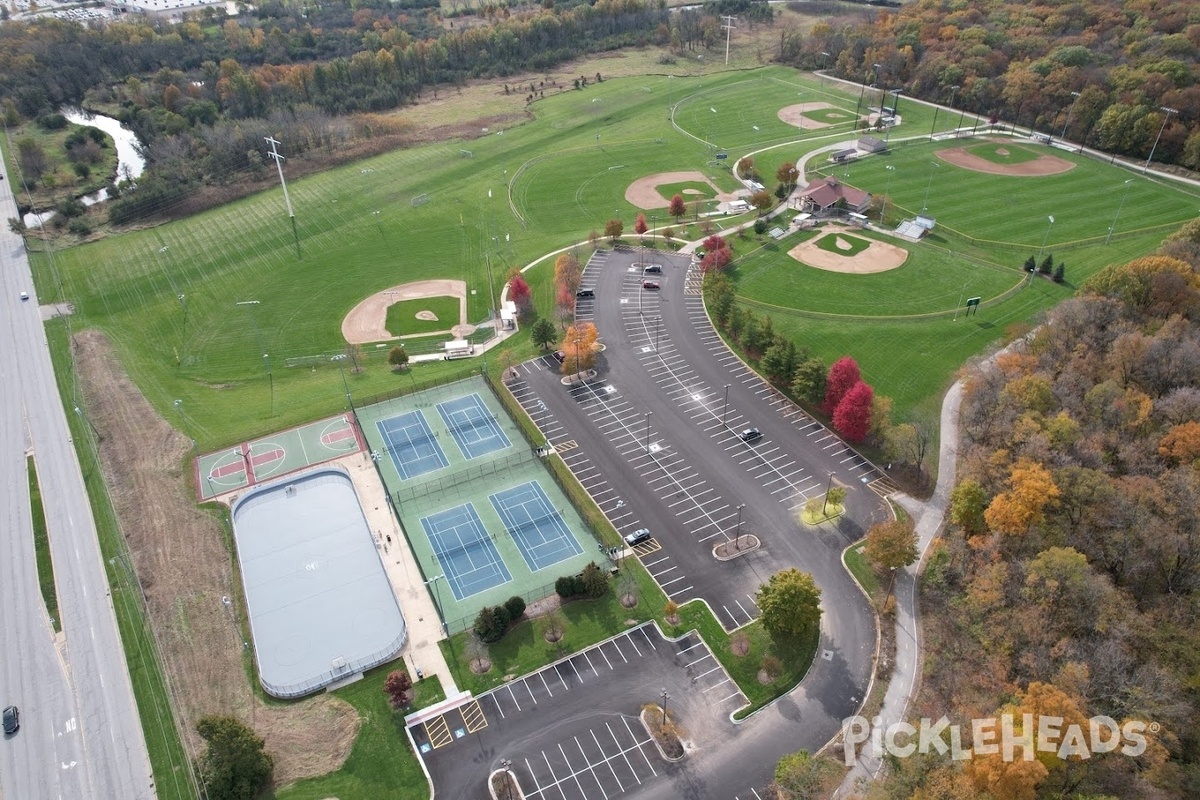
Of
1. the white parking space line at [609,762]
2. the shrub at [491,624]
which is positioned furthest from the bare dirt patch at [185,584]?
the white parking space line at [609,762]

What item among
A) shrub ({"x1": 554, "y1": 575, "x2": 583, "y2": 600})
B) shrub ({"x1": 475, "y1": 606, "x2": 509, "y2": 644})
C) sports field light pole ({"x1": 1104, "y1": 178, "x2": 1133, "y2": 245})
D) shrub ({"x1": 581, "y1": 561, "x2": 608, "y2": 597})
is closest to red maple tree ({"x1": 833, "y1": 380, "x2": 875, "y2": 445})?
shrub ({"x1": 581, "y1": 561, "x2": 608, "y2": 597})

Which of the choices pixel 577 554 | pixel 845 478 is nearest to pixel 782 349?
pixel 845 478

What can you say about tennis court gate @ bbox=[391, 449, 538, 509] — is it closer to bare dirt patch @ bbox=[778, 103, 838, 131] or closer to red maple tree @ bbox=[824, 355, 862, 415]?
red maple tree @ bbox=[824, 355, 862, 415]

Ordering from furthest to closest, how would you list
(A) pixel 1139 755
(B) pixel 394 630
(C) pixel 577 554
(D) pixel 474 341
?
(D) pixel 474 341 → (C) pixel 577 554 → (B) pixel 394 630 → (A) pixel 1139 755

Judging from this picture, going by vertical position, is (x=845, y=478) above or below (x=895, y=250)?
below

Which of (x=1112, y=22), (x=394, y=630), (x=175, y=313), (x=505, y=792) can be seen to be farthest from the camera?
(x=1112, y=22)

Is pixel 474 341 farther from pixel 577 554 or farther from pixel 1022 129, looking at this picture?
pixel 1022 129
